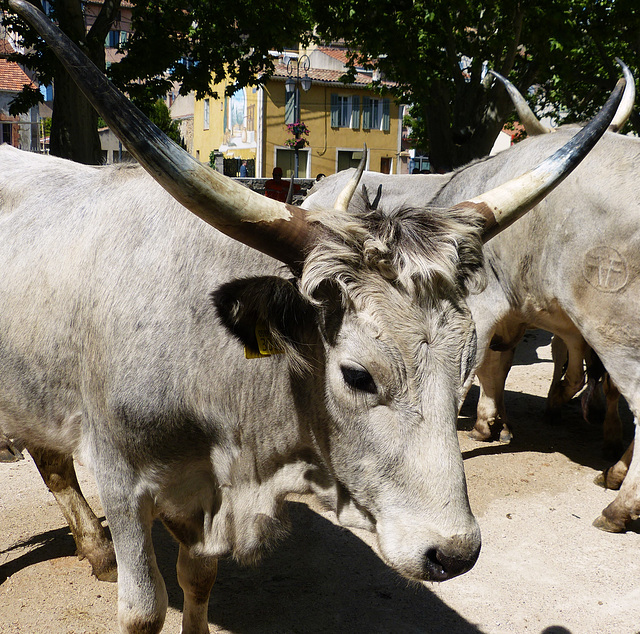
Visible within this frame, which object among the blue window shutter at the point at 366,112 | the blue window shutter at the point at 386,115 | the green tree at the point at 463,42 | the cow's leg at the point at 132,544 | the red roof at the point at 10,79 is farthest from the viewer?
the blue window shutter at the point at 386,115

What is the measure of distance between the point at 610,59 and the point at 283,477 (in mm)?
13869

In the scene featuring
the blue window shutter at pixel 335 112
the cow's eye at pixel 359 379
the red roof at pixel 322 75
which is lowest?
the cow's eye at pixel 359 379

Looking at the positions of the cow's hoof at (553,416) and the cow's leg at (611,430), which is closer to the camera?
the cow's leg at (611,430)

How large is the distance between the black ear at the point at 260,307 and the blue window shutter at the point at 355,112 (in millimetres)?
36703

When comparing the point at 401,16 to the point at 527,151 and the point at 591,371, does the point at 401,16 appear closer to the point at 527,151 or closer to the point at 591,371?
the point at 527,151

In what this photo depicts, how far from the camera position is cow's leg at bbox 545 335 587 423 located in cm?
529

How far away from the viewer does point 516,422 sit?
623 cm

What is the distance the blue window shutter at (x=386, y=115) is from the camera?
37969 millimetres

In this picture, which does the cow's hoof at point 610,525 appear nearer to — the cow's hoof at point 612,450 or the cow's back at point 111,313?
the cow's hoof at point 612,450

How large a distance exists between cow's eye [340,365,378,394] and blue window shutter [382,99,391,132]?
37.8m

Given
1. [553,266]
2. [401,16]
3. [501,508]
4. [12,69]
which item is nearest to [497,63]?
[401,16]

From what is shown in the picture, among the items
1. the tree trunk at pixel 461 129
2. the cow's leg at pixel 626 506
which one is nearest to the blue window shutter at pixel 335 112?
the tree trunk at pixel 461 129

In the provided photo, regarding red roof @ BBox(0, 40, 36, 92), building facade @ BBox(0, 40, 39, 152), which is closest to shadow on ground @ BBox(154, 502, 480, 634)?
building facade @ BBox(0, 40, 39, 152)

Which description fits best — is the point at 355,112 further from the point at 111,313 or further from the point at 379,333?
the point at 379,333
